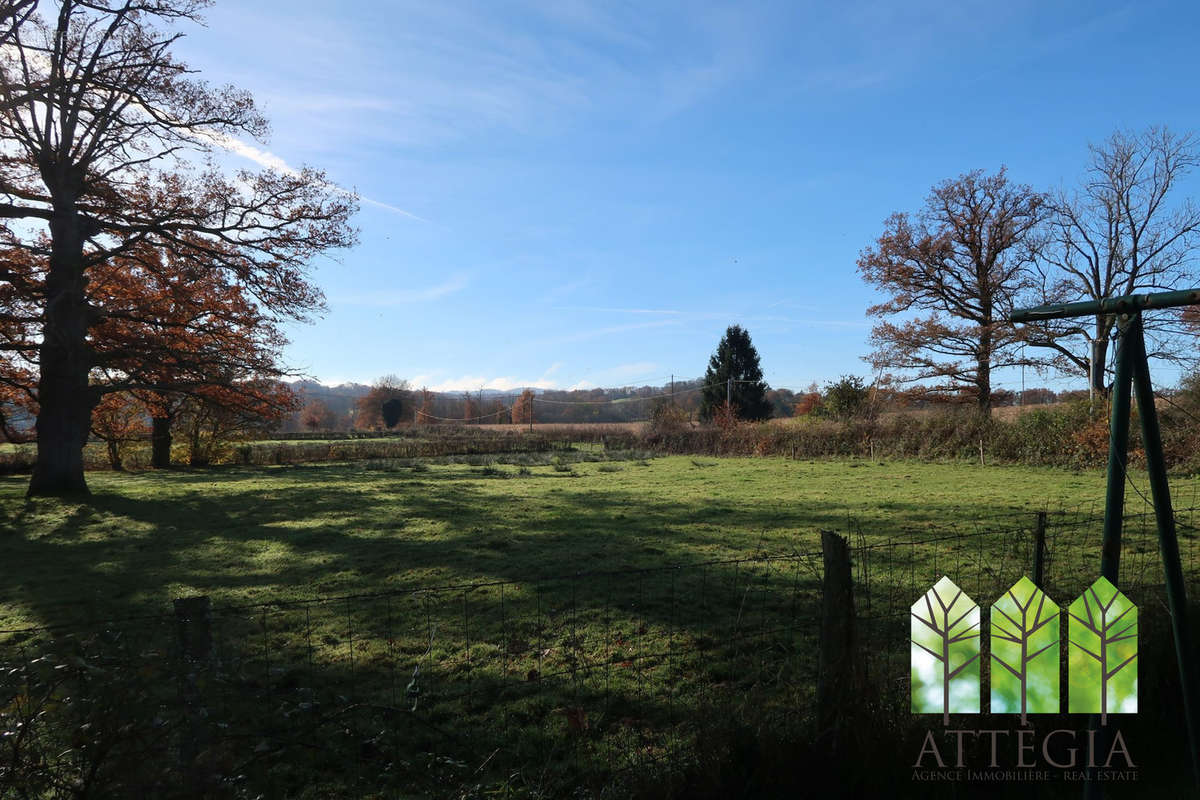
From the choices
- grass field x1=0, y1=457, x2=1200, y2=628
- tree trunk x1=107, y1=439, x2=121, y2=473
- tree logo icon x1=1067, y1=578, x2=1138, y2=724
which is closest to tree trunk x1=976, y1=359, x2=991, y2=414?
grass field x1=0, y1=457, x2=1200, y2=628

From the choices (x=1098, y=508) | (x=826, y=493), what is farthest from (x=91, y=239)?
(x=1098, y=508)

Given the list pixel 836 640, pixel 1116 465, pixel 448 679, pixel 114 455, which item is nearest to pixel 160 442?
pixel 114 455

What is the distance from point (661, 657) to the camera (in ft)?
16.5

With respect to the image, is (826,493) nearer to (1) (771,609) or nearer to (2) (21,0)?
(1) (771,609)

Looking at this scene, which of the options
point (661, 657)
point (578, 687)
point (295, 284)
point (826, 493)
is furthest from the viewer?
point (295, 284)

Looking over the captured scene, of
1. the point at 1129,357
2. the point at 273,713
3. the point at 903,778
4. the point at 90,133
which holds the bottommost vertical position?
the point at 273,713

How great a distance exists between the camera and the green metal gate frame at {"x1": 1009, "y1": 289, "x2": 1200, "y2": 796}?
2.94m

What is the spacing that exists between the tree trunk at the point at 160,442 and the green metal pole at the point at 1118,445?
1179 inches

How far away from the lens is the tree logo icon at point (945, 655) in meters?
3.37

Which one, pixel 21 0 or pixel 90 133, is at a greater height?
pixel 21 0

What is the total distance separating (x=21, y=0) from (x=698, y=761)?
19211mm

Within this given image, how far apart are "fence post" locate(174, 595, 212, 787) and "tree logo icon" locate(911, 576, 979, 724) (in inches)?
133

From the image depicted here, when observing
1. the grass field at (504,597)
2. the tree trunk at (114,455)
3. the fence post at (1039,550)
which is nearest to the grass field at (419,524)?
the grass field at (504,597)

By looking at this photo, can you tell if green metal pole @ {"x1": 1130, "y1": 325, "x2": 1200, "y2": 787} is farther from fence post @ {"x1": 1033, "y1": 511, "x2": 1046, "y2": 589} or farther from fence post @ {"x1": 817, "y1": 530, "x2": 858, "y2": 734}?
fence post @ {"x1": 1033, "y1": 511, "x2": 1046, "y2": 589}
